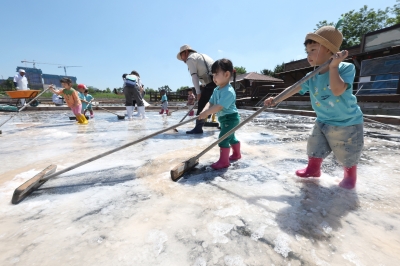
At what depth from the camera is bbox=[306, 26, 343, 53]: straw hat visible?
153 cm

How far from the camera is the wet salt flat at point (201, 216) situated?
96 cm

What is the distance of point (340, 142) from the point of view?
1.62m

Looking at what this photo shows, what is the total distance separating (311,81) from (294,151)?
4.25ft

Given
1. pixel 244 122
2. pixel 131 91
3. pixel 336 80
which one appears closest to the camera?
pixel 336 80

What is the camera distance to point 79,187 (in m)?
1.71

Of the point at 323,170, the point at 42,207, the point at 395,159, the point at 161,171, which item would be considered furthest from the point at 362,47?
the point at 42,207

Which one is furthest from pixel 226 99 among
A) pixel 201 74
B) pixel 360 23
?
pixel 360 23

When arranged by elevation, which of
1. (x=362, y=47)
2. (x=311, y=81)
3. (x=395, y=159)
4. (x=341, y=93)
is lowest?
(x=395, y=159)

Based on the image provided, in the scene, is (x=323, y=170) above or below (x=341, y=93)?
below

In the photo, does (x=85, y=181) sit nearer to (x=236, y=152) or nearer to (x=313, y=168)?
(x=236, y=152)

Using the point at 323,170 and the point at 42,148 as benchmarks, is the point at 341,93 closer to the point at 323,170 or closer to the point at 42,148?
the point at 323,170

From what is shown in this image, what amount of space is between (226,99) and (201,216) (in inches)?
51.1

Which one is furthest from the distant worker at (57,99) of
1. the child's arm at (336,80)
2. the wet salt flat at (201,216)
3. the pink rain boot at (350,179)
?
the pink rain boot at (350,179)

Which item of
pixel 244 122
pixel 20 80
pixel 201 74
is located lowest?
pixel 244 122
